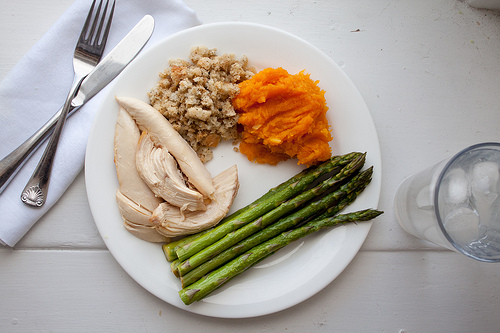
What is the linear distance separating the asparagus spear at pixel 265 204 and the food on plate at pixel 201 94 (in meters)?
0.51

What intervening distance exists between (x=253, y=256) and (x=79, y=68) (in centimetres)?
174

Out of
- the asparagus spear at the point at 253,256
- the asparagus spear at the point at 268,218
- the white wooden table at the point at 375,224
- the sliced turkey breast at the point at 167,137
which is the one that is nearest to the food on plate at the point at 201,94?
the sliced turkey breast at the point at 167,137

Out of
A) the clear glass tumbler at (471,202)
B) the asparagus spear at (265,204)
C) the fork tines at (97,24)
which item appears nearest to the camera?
the clear glass tumbler at (471,202)

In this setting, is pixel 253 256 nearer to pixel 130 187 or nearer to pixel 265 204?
pixel 265 204

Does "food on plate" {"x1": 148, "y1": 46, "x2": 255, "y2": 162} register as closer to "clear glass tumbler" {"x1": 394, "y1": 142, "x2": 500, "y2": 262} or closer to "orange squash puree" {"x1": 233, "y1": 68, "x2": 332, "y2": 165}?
"orange squash puree" {"x1": 233, "y1": 68, "x2": 332, "y2": 165}

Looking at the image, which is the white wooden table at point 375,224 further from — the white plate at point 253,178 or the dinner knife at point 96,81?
the dinner knife at point 96,81

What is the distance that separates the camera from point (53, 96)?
8.05 feet

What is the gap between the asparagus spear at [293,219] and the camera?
2.29 meters

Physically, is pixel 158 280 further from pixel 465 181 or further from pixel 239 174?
pixel 465 181

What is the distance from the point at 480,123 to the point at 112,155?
8.97ft

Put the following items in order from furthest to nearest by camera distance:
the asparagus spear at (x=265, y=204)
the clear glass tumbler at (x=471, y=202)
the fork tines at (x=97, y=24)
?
the fork tines at (x=97, y=24) → the asparagus spear at (x=265, y=204) → the clear glass tumbler at (x=471, y=202)

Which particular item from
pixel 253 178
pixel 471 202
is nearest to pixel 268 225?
pixel 253 178

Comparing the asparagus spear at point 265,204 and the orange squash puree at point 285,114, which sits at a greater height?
the orange squash puree at point 285,114

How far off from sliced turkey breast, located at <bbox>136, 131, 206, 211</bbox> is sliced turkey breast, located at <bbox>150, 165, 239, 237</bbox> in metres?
0.07
